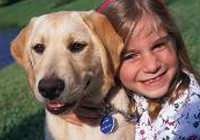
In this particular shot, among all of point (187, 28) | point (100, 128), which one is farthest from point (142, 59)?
point (187, 28)

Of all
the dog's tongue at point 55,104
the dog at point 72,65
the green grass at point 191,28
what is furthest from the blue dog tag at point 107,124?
the green grass at point 191,28

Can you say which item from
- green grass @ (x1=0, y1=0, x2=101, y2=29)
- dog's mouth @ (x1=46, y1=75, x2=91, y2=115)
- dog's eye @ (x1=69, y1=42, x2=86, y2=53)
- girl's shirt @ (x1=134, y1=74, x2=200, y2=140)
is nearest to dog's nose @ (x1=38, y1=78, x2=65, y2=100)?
dog's mouth @ (x1=46, y1=75, x2=91, y2=115)

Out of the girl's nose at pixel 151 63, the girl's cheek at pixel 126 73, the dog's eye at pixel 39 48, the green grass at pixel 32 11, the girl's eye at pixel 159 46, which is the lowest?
the green grass at pixel 32 11

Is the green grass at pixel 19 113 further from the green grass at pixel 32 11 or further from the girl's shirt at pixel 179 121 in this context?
the green grass at pixel 32 11

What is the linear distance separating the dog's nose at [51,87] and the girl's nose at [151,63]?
736 mm

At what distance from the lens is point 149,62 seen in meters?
3.86

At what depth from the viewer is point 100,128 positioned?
396cm

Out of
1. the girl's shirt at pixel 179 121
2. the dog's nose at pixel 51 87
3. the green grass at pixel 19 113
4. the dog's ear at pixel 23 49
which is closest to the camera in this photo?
the dog's nose at pixel 51 87

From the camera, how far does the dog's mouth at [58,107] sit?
12.0ft

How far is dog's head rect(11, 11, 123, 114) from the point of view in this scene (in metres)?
3.59

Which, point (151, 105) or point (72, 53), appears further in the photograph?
point (151, 105)

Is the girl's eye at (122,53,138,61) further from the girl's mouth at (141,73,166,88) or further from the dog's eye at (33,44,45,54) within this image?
the dog's eye at (33,44,45,54)

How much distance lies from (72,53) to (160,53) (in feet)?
2.27

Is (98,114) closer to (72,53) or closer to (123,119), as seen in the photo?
(123,119)
